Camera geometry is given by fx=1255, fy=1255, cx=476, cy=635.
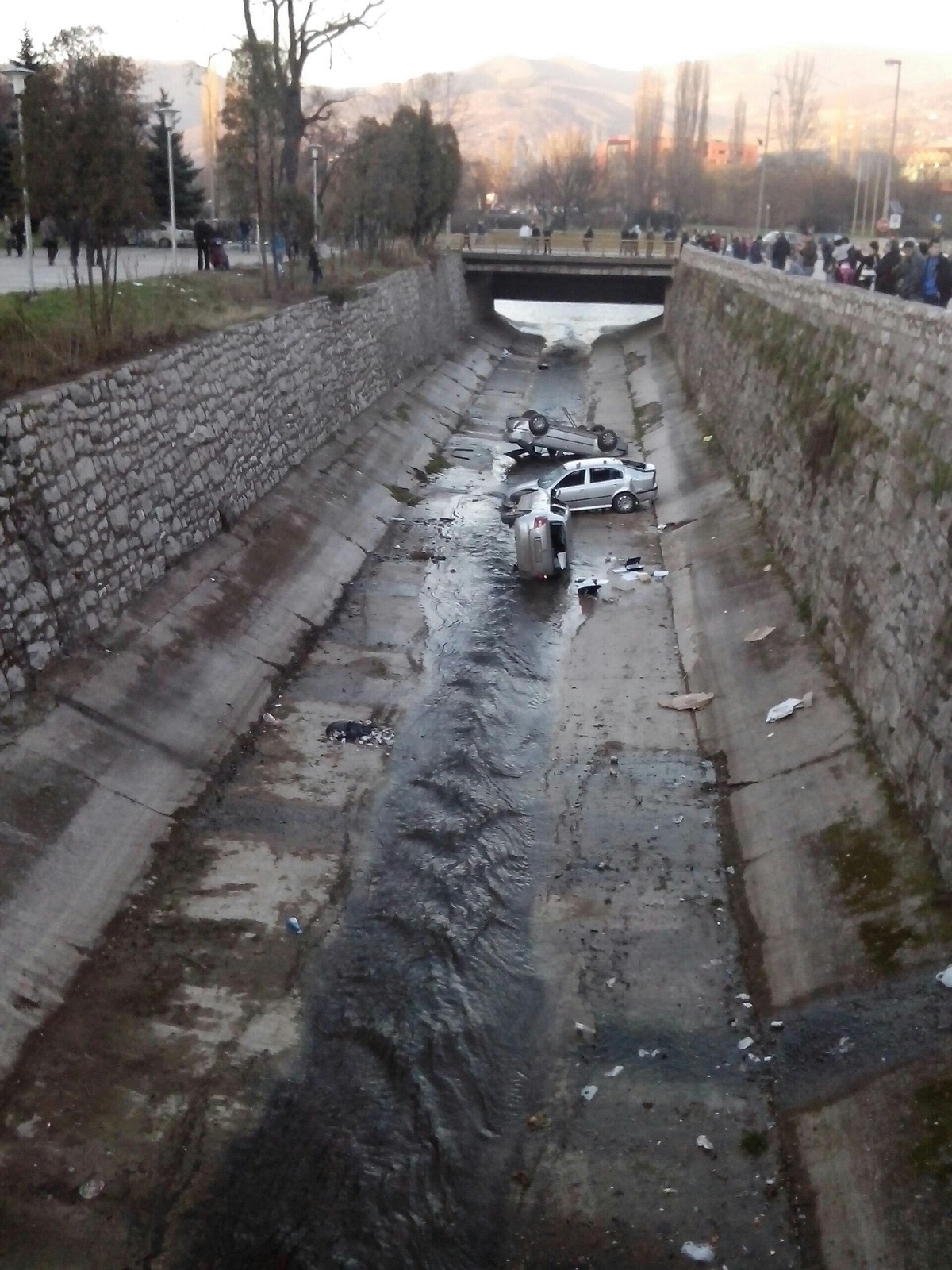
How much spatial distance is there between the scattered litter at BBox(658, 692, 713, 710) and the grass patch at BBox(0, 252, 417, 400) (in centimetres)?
1015

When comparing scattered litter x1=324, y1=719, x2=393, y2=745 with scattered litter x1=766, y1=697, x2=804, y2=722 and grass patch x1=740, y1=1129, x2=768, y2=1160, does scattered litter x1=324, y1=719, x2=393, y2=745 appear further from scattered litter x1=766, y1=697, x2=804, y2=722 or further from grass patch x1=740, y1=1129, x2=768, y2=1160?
grass patch x1=740, y1=1129, x2=768, y2=1160

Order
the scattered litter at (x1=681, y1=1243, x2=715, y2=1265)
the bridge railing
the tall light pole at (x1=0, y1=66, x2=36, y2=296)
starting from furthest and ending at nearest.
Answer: the bridge railing → the tall light pole at (x1=0, y1=66, x2=36, y2=296) → the scattered litter at (x1=681, y1=1243, x2=715, y2=1265)

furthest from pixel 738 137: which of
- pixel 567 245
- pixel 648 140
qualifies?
pixel 567 245

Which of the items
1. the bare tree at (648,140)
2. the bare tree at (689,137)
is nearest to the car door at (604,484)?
the bare tree at (689,137)

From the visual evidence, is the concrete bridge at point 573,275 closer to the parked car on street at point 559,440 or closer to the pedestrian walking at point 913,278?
the parked car on street at point 559,440

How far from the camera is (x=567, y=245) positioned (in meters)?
72.1

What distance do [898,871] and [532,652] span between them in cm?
999

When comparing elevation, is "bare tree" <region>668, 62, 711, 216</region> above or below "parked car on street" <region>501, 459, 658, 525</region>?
above

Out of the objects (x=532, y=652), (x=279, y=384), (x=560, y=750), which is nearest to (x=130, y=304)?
(x=279, y=384)

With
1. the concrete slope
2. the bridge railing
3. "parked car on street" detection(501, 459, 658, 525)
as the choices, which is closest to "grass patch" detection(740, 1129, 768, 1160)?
the concrete slope

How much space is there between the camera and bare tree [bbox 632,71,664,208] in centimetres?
13862

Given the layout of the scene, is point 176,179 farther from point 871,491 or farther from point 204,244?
point 871,491

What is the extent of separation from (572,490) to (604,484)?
81 cm

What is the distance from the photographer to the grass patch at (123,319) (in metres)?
18.1
